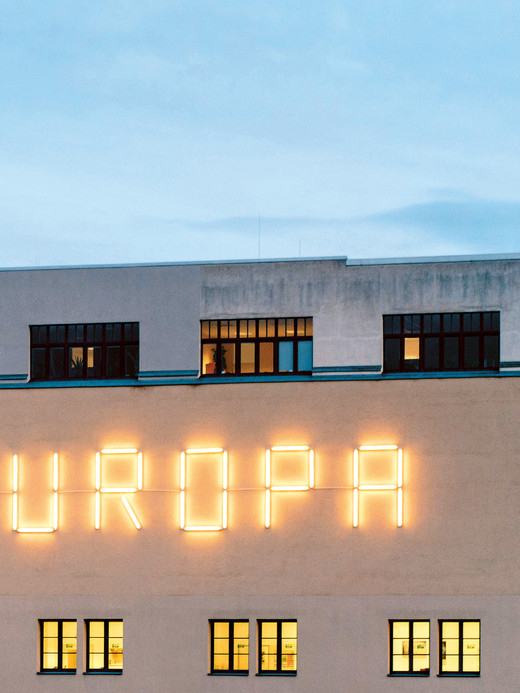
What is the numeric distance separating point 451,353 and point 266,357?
5.58 metres

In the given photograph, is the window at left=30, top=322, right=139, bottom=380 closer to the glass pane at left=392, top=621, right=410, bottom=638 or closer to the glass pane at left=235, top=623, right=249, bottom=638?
the glass pane at left=235, top=623, right=249, bottom=638

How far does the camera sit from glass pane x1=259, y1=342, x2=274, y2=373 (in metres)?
35.7

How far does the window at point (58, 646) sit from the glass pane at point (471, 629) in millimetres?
11576

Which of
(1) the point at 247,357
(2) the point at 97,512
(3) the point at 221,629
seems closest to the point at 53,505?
(2) the point at 97,512

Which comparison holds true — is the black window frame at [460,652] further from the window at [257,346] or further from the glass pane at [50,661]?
the glass pane at [50,661]

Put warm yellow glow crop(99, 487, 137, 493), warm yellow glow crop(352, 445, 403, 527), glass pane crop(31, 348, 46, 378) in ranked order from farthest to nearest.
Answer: glass pane crop(31, 348, 46, 378) < warm yellow glow crop(99, 487, 137, 493) < warm yellow glow crop(352, 445, 403, 527)

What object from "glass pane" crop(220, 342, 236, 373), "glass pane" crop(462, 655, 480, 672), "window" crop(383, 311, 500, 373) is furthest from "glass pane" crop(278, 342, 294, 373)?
"glass pane" crop(462, 655, 480, 672)

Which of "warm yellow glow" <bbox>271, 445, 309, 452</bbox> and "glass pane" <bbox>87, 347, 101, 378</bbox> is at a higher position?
"glass pane" <bbox>87, 347, 101, 378</bbox>

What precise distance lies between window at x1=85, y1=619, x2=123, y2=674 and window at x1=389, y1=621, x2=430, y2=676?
8.18 metres

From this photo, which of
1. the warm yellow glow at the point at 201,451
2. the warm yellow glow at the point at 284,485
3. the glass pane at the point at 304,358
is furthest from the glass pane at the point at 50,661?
the glass pane at the point at 304,358

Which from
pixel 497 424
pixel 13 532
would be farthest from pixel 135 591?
pixel 497 424

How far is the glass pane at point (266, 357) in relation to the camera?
35.7 metres

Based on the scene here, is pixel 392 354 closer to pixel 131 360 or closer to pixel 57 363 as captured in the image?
pixel 131 360

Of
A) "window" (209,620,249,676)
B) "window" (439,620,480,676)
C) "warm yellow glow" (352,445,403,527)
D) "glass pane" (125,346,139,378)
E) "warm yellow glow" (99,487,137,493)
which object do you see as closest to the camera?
"window" (439,620,480,676)
